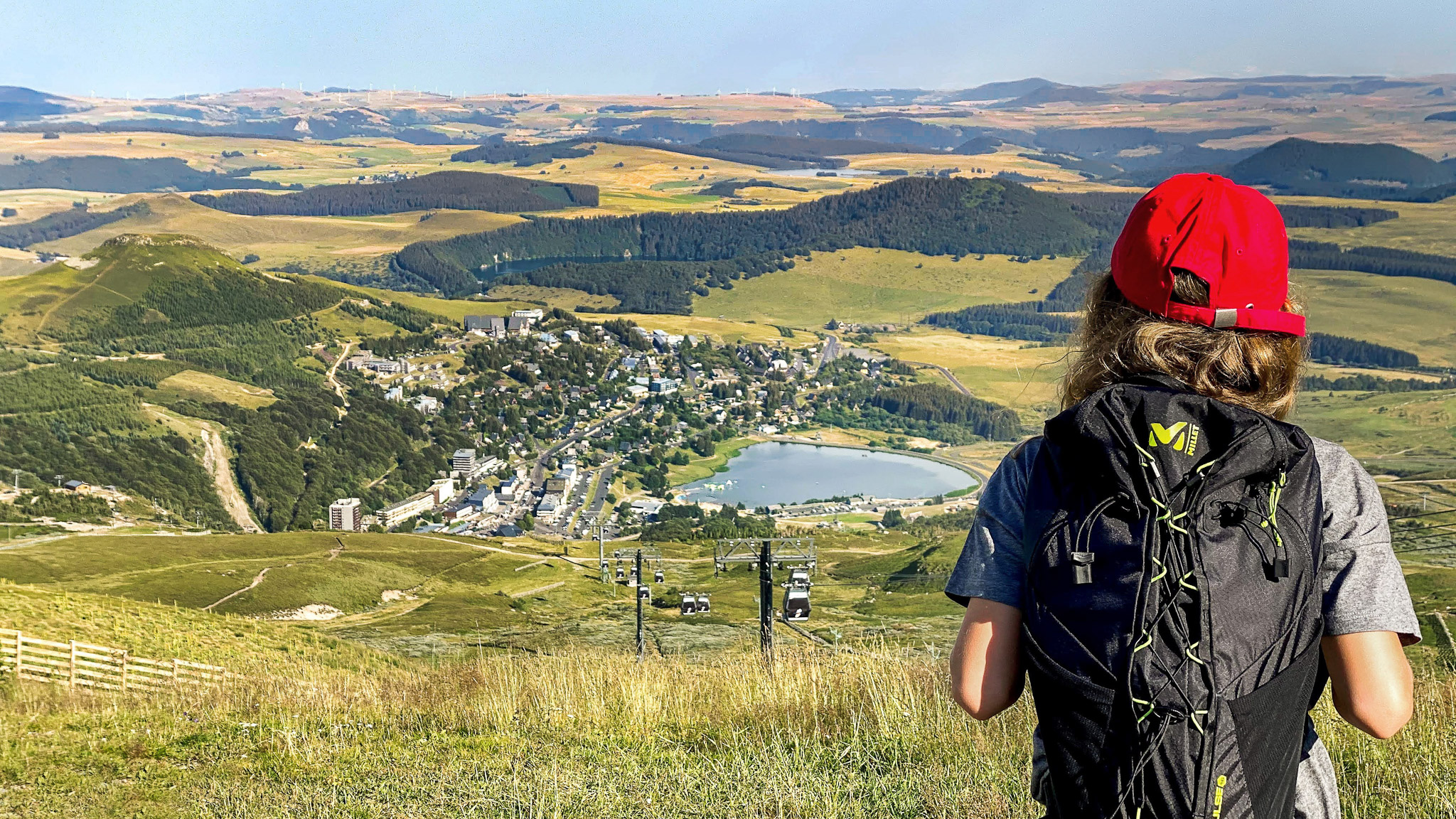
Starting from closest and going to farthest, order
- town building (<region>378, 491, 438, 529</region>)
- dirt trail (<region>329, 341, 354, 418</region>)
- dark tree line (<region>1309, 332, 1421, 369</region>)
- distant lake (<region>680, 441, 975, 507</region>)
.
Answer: town building (<region>378, 491, 438, 529</region>) < distant lake (<region>680, 441, 975, 507</region>) < dirt trail (<region>329, 341, 354, 418</region>) < dark tree line (<region>1309, 332, 1421, 369</region>)

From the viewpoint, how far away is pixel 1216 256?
1677 millimetres

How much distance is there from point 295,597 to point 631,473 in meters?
56.4

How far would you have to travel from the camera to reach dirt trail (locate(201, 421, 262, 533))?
84250 millimetres

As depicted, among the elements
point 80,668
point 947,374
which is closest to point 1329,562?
point 80,668

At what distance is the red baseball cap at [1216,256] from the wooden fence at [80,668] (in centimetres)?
1029

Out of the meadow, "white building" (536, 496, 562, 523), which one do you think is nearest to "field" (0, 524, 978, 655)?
the meadow

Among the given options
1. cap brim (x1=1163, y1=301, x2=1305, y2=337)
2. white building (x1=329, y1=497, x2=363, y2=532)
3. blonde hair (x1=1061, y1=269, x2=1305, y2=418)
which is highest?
cap brim (x1=1163, y1=301, x2=1305, y2=337)

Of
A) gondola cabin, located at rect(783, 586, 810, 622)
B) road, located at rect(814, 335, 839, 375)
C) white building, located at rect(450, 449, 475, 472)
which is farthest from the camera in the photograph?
road, located at rect(814, 335, 839, 375)

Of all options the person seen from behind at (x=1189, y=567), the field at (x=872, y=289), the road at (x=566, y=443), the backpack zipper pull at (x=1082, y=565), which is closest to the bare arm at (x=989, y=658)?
the person seen from behind at (x=1189, y=567)

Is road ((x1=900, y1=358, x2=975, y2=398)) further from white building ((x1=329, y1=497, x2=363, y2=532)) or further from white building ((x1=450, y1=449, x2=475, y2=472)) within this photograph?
white building ((x1=329, y1=497, x2=363, y2=532))

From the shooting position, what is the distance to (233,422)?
3775 inches

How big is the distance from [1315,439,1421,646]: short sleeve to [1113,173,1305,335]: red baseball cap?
0.24 metres

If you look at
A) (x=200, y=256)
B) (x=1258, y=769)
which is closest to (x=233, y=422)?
(x=200, y=256)

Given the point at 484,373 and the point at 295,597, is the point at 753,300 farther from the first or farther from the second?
the point at 295,597
